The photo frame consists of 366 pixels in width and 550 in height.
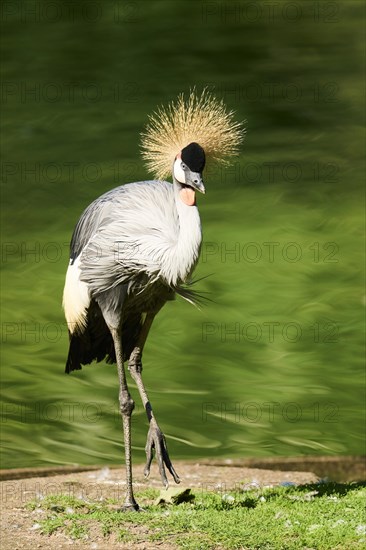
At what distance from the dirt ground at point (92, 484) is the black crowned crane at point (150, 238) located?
0.49 metres

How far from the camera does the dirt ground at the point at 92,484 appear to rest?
15.1 ft

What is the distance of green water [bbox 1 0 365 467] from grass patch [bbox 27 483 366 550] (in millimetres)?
2165

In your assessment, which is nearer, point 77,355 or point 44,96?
point 77,355

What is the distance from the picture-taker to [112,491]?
18.6 ft

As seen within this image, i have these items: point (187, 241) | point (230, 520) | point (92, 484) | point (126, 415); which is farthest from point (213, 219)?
point (230, 520)

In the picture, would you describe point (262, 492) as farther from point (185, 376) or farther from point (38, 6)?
point (38, 6)

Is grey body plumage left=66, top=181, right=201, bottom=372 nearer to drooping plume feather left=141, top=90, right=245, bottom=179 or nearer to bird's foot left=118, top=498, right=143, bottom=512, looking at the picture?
drooping plume feather left=141, top=90, right=245, bottom=179

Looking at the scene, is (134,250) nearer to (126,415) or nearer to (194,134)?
(194,134)

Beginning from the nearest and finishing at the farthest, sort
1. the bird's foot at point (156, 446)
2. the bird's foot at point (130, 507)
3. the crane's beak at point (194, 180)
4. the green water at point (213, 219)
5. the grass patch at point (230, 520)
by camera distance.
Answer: the grass patch at point (230, 520), the crane's beak at point (194, 180), the bird's foot at point (130, 507), the bird's foot at point (156, 446), the green water at point (213, 219)

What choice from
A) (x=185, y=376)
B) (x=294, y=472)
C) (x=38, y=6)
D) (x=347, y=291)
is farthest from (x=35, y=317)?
(x=38, y=6)

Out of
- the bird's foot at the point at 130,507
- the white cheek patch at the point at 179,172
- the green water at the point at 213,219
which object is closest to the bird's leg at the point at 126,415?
the bird's foot at the point at 130,507

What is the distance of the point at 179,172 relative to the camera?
16.2 ft

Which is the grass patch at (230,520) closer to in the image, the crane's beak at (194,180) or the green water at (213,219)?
the crane's beak at (194,180)

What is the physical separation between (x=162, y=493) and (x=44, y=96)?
7878mm
